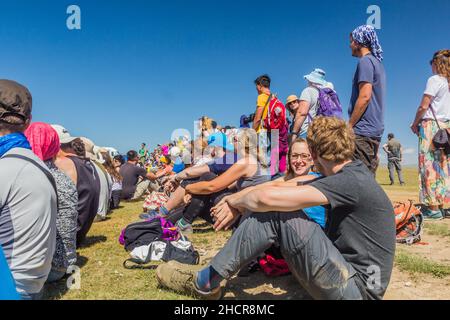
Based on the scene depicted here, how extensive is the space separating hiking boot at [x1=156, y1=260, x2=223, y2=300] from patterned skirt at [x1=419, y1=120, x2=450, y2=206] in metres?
4.83

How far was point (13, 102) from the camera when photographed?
233cm

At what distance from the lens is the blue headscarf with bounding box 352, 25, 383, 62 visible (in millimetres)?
4434

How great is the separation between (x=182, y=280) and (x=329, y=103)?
11.9 ft

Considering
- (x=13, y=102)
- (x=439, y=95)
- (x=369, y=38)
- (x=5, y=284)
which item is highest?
(x=369, y=38)

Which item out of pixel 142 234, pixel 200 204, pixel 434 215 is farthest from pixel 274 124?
pixel 142 234

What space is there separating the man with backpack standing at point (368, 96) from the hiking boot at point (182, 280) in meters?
2.58

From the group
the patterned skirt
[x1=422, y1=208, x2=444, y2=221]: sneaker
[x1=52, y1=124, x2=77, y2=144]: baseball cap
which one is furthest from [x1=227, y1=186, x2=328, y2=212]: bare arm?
[x1=422, y1=208, x2=444, y2=221]: sneaker

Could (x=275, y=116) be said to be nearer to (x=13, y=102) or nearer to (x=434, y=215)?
(x=434, y=215)

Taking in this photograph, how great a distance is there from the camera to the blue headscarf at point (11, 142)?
2.30 m

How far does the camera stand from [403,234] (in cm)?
468

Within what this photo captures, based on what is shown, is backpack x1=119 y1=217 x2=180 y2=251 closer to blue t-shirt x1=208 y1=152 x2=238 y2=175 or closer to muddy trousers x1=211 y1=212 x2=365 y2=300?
blue t-shirt x1=208 y1=152 x2=238 y2=175

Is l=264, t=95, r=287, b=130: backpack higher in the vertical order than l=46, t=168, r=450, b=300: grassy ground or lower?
higher
